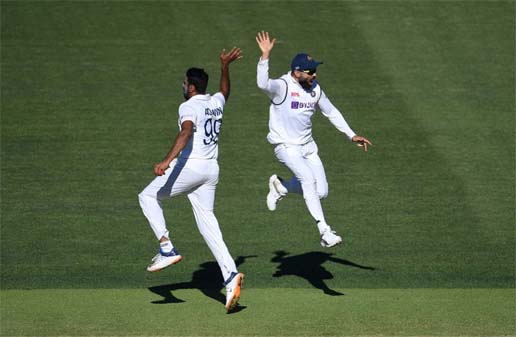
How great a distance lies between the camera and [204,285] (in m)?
14.0

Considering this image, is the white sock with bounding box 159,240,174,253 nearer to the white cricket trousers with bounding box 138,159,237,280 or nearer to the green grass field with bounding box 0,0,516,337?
the white cricket trousers with bounding box 138,159,237,280

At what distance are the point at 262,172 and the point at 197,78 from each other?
6.32 metres

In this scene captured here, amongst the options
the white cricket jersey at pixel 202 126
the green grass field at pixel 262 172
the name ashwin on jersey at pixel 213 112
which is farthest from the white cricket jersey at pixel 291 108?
the green grass field at pixel 262 172

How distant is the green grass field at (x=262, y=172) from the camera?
12859 mm

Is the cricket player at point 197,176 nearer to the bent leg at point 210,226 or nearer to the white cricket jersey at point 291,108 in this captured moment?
the bent leg at point 210,226

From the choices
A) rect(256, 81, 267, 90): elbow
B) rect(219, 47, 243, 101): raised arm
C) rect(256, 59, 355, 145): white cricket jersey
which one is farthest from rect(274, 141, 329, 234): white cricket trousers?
rect(219, 47, 243, 101): raised arm

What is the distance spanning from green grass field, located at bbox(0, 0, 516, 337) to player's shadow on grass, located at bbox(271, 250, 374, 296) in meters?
0.04

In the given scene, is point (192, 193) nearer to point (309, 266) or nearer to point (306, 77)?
point (306, 77)

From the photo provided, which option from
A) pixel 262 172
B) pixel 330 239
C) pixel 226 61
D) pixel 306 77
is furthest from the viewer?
pixel 262 172

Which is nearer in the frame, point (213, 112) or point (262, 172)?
point (213, 112)

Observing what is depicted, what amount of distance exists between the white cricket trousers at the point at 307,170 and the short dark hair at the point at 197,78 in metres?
1.72

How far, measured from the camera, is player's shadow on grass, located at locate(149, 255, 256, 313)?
43.5ft


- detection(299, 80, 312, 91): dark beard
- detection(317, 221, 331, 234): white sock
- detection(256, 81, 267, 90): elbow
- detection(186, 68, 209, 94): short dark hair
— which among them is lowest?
detection(317, 221, 331, 234): white sock

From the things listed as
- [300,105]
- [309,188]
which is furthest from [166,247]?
[300,105]
